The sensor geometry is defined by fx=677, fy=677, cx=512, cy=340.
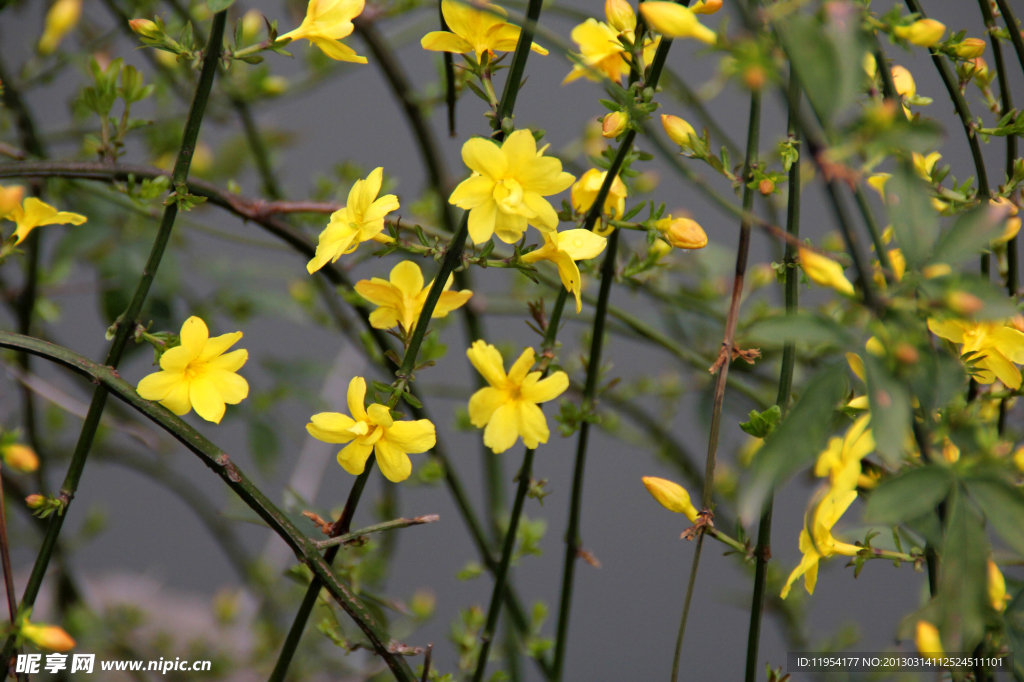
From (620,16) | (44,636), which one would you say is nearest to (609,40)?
(620,16)

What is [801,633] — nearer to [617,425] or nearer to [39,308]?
[617,425]

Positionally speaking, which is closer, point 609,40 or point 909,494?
point 909,494

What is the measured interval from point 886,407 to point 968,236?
0.08 meters

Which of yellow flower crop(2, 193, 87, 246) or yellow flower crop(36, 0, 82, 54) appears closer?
yellow flower crop(2, 193, 87, 246)

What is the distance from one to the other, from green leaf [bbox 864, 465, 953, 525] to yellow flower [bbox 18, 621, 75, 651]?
1.56 ft

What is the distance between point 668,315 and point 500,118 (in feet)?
2.01

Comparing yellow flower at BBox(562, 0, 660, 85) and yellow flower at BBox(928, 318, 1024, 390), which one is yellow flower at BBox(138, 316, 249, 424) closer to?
yellow flower at BBox(562, 0, 660, 85)

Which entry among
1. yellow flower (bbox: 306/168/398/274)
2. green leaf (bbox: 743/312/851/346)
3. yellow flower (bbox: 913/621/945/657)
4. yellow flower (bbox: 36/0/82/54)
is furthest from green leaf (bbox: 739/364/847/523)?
yellow flower (bbox: 36/0/82/54)

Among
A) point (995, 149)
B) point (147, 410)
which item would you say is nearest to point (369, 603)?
point (147, 410)

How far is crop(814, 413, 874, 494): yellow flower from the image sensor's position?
0.32 meters

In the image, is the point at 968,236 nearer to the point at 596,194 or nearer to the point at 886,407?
the point at 886,407

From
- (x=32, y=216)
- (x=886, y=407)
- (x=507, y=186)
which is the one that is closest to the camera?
(x=886, y=407)

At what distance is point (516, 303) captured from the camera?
98cm

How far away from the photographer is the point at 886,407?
0.82 feet
